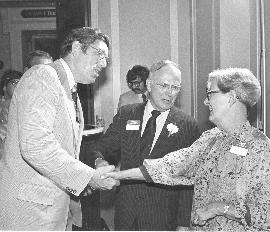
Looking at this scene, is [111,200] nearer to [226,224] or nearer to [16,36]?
[226,224]

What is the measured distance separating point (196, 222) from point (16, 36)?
964 centimetres

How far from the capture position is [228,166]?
2.18m

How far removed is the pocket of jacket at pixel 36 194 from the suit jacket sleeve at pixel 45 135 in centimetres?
7

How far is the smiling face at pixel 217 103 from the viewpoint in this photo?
2311 millimetres

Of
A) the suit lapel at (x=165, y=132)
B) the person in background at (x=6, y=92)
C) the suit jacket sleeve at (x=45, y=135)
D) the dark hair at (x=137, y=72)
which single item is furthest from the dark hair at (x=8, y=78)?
the suit jacket sleeve at (x=45, y=135)

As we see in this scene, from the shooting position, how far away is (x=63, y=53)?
2.66 metres

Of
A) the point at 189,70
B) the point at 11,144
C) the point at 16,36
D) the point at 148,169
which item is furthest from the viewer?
the point at 16,36

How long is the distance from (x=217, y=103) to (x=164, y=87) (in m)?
0.69

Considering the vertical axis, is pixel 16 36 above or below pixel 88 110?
above

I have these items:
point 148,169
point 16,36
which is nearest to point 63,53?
point 148,169

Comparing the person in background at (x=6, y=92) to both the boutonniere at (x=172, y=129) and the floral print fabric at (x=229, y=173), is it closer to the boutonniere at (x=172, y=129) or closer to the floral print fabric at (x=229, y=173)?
the boutonniere at (x=172, y=129)

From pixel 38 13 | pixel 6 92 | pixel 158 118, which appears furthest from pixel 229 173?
pixel 38 13

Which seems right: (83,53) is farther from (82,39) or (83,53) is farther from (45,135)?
(45,135)

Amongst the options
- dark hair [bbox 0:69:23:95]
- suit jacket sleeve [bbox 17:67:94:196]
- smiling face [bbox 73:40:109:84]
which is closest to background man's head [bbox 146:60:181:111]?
smiling face [bbox 73:40:109:84]
